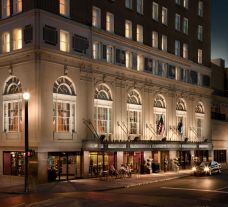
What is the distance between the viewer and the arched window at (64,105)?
1641 inches

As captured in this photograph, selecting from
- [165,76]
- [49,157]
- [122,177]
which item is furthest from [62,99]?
[165,76]

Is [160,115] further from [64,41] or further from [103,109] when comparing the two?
[64,41]

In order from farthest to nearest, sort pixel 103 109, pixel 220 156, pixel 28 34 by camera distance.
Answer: pixel 220 156 → pixel 103 109 → pixel 28 34

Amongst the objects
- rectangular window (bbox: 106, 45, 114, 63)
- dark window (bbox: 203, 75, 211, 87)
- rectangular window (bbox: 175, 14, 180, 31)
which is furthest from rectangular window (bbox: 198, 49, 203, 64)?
rectangular window (bbox: 106, 45, 114, 63)

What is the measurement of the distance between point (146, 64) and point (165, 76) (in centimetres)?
475

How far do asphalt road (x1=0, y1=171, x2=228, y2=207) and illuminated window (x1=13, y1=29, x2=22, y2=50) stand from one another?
15.4 m

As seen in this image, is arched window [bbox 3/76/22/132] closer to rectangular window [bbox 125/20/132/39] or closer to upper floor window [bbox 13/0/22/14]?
upper floor window [bbox 13/0/22/14]

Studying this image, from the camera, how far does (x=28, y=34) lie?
40.3 metres

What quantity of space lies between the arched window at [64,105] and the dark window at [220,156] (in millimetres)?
34023

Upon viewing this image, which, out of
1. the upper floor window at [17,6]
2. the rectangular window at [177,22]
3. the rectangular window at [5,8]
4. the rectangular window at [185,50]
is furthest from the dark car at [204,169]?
the rectangular window at [5,8]

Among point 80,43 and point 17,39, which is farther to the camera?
point 80,43

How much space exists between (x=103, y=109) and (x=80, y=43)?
24.6 ft

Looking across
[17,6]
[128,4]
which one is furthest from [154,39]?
[17,6]

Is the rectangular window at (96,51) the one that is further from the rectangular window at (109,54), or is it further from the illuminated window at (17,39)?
the illuminated window at (17,39)
